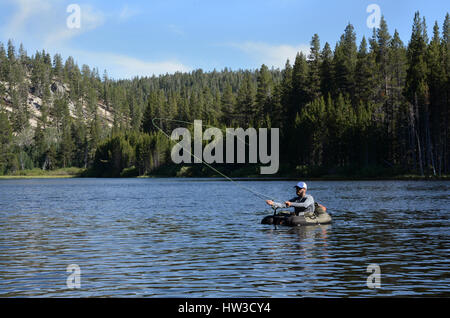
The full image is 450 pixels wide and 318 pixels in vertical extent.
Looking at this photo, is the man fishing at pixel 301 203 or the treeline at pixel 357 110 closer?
the man fishing at pixel 301 203

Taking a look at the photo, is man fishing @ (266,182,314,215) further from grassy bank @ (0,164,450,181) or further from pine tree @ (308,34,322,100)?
pine tree @ (308,34,322,100)

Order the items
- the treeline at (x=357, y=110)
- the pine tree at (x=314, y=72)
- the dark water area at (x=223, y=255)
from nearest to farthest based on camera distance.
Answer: the dark water area at (x=223, y=255), the treeline at (x=357, y=110), the pine tree at (x=314, y=72)

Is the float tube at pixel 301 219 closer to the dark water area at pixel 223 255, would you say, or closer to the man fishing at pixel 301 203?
the man fishing at pixel 301 203

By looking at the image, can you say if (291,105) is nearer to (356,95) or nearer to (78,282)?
(356,95)

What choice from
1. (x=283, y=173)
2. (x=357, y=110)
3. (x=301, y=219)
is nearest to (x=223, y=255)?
(x=301, y=219)

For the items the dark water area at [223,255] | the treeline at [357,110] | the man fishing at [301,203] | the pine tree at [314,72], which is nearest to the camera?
the dark water area at [223,255]

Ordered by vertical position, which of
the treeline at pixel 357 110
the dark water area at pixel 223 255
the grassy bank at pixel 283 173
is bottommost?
the dark water area at pixel 223 255

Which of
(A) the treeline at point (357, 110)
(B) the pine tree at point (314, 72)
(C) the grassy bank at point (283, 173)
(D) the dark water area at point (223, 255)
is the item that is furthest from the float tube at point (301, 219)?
(B) the pine tree at point (314, 72)

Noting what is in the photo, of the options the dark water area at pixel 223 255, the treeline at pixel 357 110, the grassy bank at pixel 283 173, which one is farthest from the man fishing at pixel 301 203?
the treeline at pixel 357 110

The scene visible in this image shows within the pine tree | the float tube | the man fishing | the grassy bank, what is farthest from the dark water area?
the pine tree

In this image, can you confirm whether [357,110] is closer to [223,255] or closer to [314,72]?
[314,72]

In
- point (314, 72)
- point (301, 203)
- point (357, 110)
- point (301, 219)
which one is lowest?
point (301, 219)

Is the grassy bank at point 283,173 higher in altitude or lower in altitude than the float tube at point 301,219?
higher
